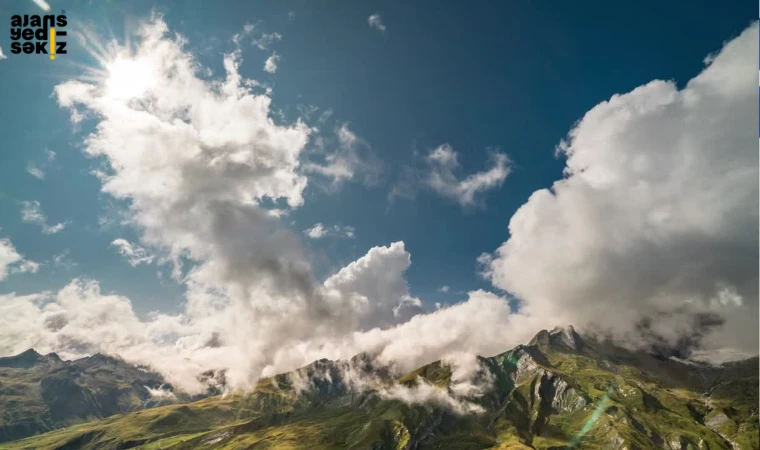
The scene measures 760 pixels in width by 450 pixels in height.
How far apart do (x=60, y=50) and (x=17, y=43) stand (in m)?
5.61

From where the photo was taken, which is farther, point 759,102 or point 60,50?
point 60,50

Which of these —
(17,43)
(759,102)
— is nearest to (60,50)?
(17,43)

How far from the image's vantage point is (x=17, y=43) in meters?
56.7

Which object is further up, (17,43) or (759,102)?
(17,43)

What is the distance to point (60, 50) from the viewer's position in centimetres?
5778

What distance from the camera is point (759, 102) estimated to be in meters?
24.4

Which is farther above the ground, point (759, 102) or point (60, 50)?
point (60, 50)

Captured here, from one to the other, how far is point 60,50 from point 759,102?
3247 inches

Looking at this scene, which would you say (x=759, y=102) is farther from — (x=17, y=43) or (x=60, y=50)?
(x=17, y=43)

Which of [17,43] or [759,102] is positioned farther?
[17,43]

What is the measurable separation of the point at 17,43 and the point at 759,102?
87.1m
